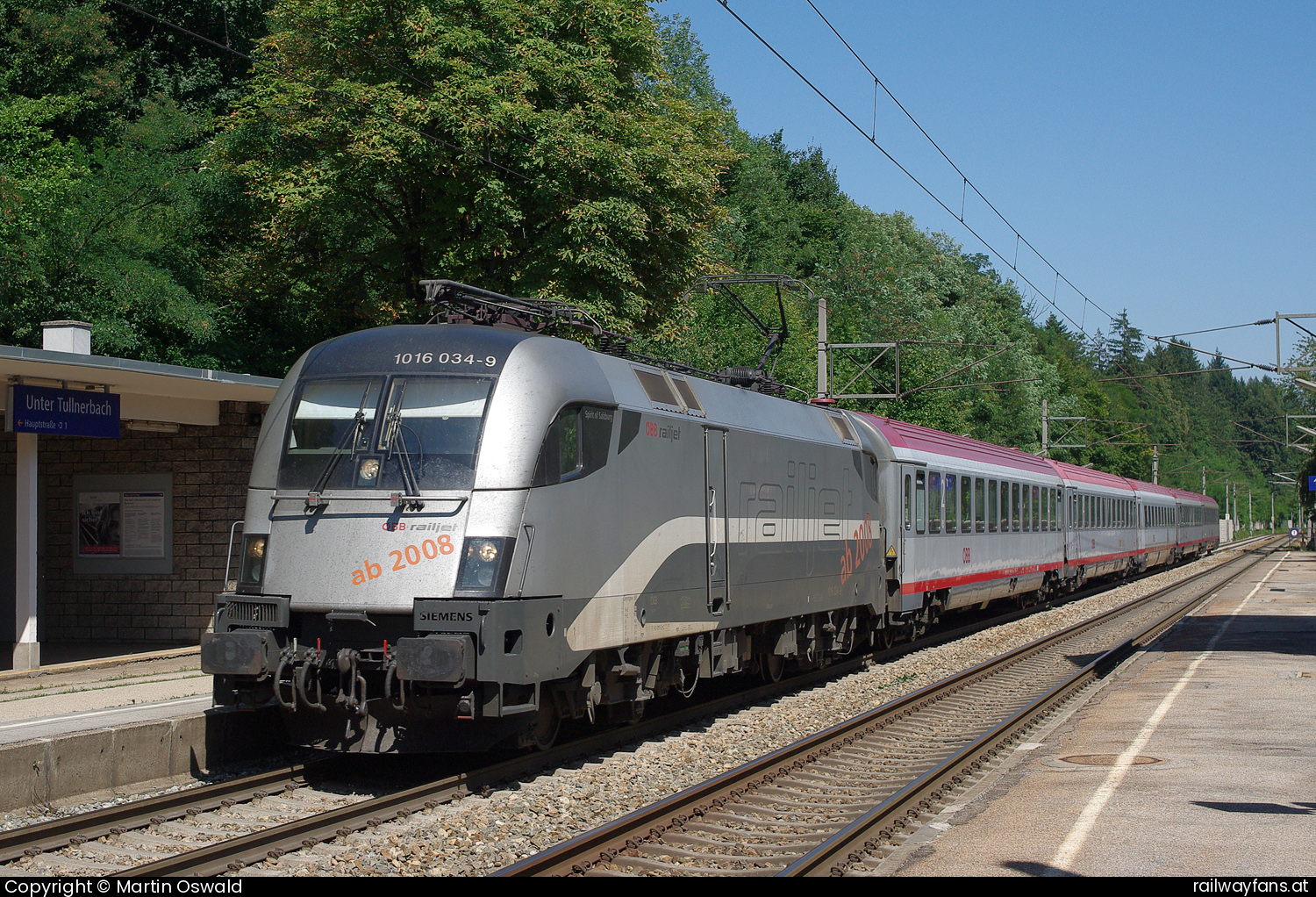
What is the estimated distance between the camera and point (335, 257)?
24703 millimetres

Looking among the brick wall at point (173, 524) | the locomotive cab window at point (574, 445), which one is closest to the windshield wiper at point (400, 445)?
the locomotive cab window at point (574, 445)

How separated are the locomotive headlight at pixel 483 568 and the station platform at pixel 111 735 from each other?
2441 mm

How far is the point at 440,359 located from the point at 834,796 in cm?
436

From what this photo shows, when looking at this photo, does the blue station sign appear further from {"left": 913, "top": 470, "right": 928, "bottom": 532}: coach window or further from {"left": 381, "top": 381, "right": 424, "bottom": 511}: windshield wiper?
{"left": 913, "top": 470, "right": 928, "bottom": 532}: coach window

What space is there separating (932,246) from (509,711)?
200 ft

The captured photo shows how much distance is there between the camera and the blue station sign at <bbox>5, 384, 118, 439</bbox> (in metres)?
13.0

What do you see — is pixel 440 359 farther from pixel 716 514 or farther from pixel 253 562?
pixel 716 514

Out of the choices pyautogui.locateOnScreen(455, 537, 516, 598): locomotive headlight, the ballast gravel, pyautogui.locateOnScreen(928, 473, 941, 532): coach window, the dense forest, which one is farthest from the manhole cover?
pyautogui.locateOnScreen(928, 473, 941, 532): coach window

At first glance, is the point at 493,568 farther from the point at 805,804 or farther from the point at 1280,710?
the point at 1280,710

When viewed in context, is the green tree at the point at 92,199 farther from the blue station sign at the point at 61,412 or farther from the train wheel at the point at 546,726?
the train wheel at the point at 546,726

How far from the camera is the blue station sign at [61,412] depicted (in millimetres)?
12969

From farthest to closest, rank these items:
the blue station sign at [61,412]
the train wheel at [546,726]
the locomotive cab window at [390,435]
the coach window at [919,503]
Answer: the coach window at [919,503], the blue station sign at [61,412], the train wheel at [546,726], the locomotive cab window at [390,435]

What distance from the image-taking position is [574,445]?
361 inches

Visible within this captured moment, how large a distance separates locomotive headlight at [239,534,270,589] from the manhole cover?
6.54 m
